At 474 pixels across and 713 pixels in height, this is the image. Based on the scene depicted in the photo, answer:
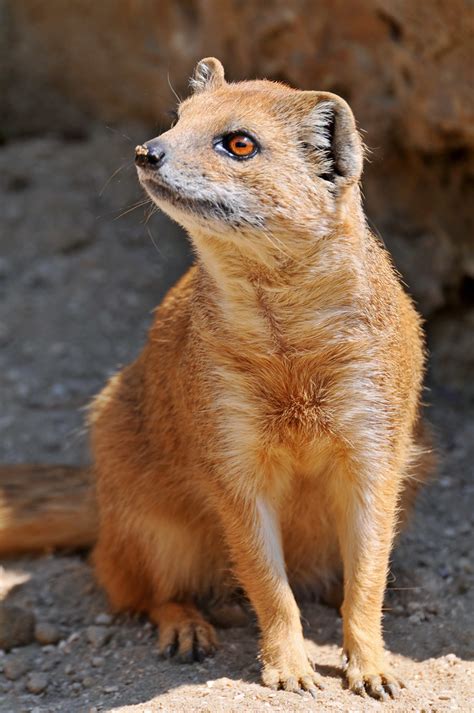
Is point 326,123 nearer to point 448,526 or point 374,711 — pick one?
point 374,711

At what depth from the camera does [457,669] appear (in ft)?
11.2

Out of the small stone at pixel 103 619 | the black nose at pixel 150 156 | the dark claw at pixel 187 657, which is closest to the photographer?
the black nose at pixel 150 156

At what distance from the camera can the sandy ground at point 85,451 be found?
340 centimetres

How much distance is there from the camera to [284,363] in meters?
3.18

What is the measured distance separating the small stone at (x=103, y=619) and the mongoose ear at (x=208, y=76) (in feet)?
6.60

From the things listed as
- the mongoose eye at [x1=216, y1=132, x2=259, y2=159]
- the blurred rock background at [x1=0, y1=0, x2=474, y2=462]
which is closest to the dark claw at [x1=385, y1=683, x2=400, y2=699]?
the mongoose eye at [x1=216, y1=132, x2=259, y2=159]

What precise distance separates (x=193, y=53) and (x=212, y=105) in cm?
263

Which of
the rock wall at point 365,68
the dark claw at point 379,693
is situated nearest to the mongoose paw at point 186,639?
the dark claw at point 379,693

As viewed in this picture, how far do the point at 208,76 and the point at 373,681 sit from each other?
79.2 inches

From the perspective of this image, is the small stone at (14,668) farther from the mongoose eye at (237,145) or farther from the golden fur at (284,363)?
the mongoose eye at (237,145)

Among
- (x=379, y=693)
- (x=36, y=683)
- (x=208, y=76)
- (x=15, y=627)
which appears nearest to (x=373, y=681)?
(x=379, y=693)

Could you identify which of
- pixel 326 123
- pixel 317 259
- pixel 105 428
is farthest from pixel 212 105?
pixel 105 428

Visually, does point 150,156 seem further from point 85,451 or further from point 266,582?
point 85,451

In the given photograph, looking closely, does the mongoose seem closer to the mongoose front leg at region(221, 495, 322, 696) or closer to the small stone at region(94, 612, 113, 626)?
the mongoose front leg at region(221, 495, 322, 696)
